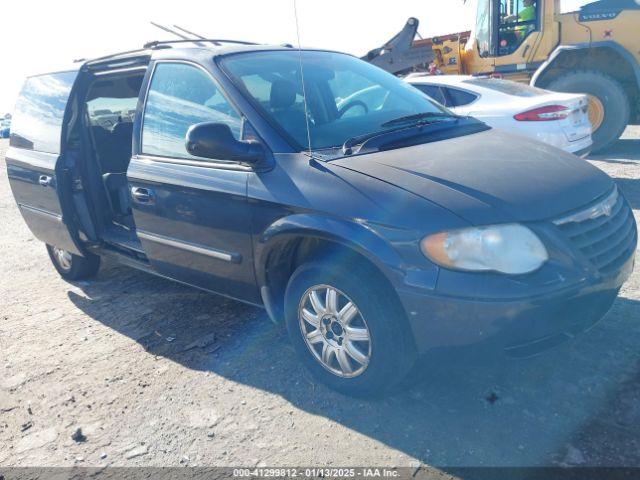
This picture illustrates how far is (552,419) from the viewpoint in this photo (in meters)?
2.50

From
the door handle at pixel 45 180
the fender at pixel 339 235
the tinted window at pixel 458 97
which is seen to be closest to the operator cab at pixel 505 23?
the tinted window at pixel 458 97

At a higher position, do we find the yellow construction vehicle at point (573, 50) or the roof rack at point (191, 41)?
the roof rack at point (191, 41)

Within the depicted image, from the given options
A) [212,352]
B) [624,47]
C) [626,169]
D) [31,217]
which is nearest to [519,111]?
[626,169]

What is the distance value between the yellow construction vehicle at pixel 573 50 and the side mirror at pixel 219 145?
754cm

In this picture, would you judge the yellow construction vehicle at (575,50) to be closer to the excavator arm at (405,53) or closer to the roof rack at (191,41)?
the excavator arm at (405,53)

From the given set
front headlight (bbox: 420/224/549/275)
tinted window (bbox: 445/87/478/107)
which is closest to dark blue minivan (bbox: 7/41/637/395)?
front headlight (bbox: 420/224/549/275)

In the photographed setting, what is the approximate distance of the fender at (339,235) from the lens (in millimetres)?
2428

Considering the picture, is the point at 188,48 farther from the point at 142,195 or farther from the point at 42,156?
the point at 42,156

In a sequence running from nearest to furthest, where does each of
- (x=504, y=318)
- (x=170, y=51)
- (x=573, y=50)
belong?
(x=504, y=318) < (x=170, y=51) < (x=573, y=50)

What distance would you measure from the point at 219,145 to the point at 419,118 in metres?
1.33

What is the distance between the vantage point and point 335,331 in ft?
9.14

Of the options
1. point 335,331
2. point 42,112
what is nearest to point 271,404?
point 335,331

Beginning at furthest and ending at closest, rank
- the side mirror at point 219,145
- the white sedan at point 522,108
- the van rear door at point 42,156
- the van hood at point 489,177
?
the white sedan at point 522,108
the van rear door at point 42,156
the side mirror at point 219,145
the van hood at point 489,177

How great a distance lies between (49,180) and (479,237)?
352 cm
